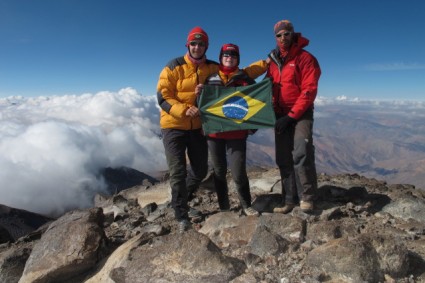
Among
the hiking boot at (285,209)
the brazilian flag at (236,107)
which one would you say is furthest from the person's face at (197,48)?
the hiking boot at (285,209)

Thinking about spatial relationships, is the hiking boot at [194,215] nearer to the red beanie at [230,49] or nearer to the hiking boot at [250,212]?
the hiking boot at [250,212]

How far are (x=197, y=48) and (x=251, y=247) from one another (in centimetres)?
535

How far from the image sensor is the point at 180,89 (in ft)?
32.8

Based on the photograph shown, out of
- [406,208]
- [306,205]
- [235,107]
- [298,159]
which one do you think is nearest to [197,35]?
[235,107]

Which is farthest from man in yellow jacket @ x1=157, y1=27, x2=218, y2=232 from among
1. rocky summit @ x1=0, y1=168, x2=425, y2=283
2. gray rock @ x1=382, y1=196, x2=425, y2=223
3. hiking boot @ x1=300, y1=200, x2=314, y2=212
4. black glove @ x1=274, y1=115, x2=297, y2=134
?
gray rock @ x1=382, y1=196, x2=425, y2=223

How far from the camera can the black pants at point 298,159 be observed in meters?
9.56

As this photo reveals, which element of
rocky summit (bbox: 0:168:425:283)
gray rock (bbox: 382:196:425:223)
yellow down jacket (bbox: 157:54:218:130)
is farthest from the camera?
gray rock (bbox: 382:196:425:223)

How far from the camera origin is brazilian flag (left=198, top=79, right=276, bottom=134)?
10109 millimetres

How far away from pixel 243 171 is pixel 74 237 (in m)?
4.79

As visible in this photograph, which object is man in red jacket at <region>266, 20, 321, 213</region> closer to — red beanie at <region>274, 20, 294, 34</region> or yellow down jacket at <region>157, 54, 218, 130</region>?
red beanie at <region>274, 20, 294, 34</region>

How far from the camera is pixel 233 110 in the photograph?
10508mm

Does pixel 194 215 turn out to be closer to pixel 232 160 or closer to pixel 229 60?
pixel 232 160

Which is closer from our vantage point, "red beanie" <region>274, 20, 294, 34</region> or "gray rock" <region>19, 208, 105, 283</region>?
A: "gray rock" <region>19, 208, 105, 283</region>

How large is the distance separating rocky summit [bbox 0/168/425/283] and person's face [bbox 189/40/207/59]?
4.58 metres
